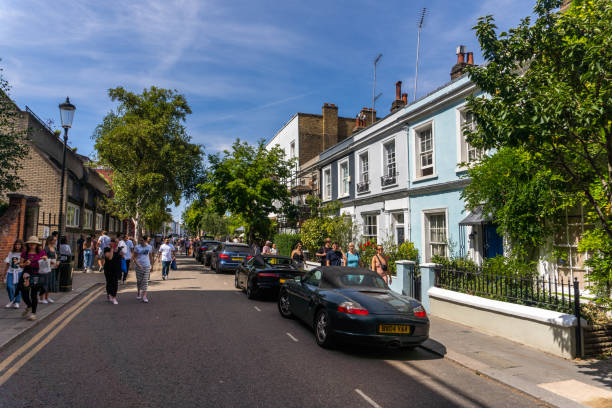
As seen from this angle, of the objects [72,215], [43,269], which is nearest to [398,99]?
[43,269]

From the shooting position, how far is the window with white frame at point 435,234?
14.3 m

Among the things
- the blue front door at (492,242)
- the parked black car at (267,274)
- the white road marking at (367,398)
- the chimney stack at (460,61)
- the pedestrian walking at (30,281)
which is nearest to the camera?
the white road marking at (367,398)

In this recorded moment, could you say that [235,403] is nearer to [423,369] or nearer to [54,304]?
[423,369]

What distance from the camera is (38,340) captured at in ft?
22.7

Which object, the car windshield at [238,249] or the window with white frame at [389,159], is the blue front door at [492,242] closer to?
the window with white frame at [389,159]

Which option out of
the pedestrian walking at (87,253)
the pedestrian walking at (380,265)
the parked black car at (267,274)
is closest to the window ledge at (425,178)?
the pedestrian walking at (380,265)

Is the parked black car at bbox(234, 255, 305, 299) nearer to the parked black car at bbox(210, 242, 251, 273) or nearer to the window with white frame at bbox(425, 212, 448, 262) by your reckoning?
the window with white frame at bbox(425, 212, 448, 262)

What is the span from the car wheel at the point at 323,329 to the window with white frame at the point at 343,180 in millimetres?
14931

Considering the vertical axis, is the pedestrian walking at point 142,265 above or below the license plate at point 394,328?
above

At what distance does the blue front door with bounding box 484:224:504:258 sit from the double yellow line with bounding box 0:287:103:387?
36.2 feet

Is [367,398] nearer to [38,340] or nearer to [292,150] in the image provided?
[38,340]

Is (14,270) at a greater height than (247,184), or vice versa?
(247,184)

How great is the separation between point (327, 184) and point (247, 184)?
4784 millimetres

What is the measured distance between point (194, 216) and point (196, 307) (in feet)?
170
